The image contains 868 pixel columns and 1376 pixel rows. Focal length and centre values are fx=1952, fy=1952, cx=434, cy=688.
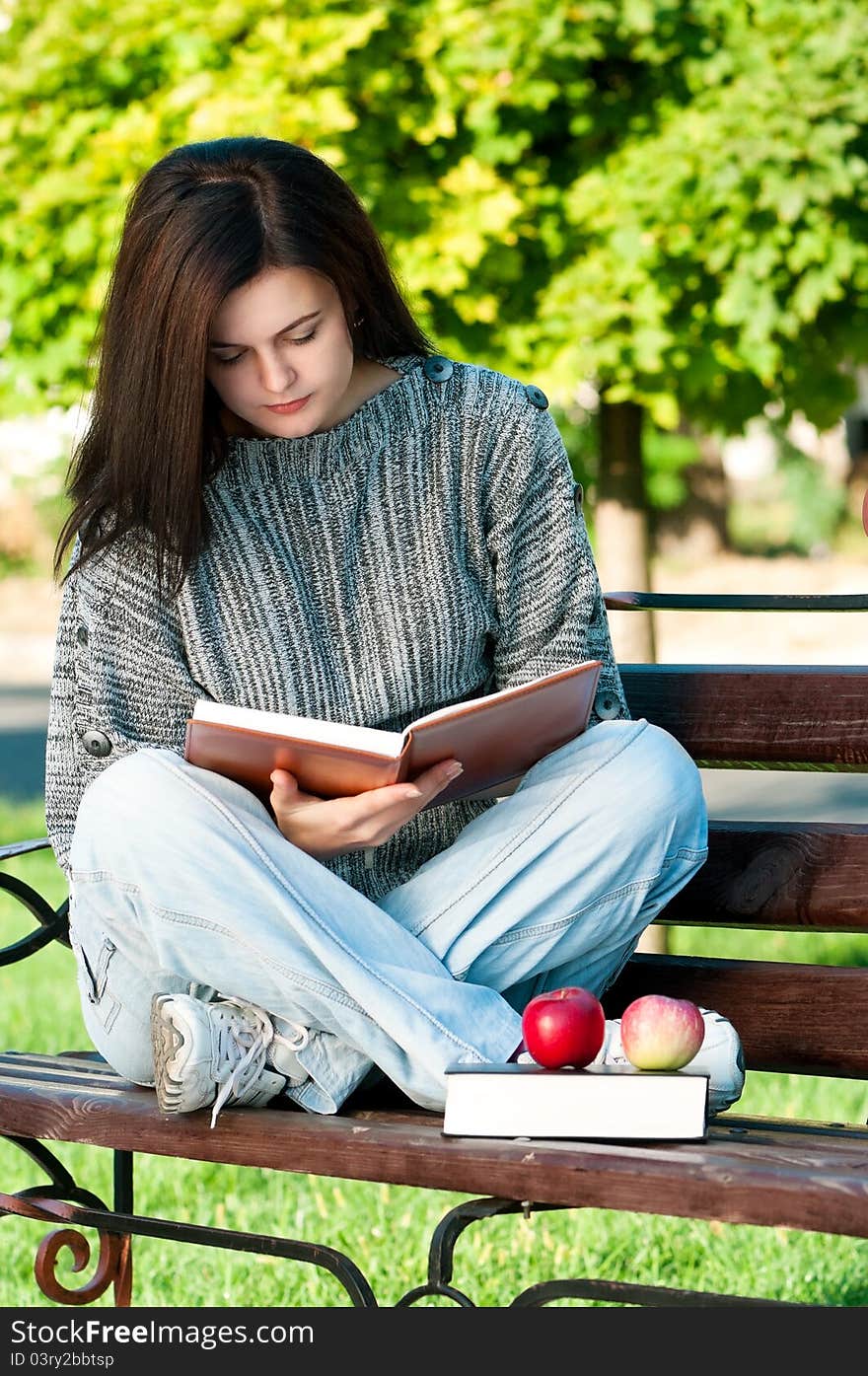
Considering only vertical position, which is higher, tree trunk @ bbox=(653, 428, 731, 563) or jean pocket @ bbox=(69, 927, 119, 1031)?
jean pocket @ bbox=(69, 927, 119, 1031)

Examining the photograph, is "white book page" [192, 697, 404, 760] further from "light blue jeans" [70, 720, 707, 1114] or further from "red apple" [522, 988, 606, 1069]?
"red apple" [522, 988, 606, 1069]

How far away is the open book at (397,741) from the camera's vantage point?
2.15 m

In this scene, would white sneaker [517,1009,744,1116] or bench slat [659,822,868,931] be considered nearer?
white sneaker [517,1009,744,1116]

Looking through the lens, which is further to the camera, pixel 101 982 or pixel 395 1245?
pixel 395 1245

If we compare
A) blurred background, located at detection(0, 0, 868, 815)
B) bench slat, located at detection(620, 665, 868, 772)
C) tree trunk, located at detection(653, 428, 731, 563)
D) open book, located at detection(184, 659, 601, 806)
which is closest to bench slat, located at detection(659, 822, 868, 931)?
bench slat, located at detection(620, 665, 868, 772)

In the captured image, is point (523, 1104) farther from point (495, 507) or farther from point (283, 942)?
point (495, 507)

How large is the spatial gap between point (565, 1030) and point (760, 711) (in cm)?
86

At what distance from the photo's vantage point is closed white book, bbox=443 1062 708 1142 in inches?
79.5

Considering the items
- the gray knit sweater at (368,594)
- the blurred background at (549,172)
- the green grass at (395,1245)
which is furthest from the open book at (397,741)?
the blurred background at (549,172)

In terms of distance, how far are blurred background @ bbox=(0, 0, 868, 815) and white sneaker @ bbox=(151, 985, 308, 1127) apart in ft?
7.43

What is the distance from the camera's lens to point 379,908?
233cm

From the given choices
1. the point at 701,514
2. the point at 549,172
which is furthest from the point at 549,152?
the point at 701,514

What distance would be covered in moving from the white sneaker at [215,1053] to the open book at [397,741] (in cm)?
28

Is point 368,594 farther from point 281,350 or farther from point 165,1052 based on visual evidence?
point 165,1052
